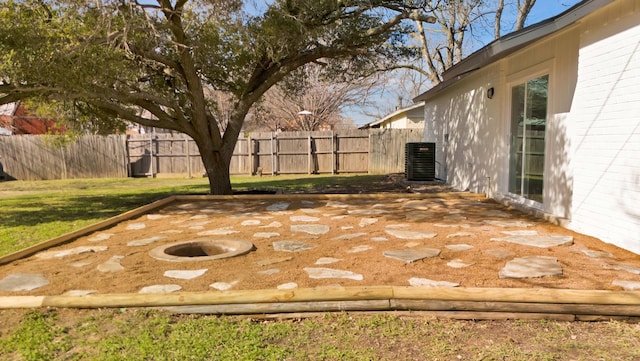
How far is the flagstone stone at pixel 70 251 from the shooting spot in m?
4.60

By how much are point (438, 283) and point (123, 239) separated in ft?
13.0

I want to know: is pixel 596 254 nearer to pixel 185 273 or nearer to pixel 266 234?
pixel 266 234

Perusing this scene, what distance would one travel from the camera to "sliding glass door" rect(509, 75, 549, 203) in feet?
21.0

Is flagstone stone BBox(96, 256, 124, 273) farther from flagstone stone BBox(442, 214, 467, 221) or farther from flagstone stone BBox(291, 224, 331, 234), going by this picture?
flagstone stone BBox(442, 214, 467, 221)

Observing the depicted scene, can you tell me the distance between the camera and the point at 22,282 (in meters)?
3.71

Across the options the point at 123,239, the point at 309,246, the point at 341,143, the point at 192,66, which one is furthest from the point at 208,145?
the point at 341,143

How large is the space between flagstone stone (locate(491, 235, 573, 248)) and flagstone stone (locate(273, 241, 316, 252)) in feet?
7.15

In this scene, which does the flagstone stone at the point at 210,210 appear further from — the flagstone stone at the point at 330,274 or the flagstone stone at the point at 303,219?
the flagstone stone at the point at 330,274

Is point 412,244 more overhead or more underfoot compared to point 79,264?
more overhead

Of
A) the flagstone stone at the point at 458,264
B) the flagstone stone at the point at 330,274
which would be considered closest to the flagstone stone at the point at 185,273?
the flagstone stone at the point at 330,274

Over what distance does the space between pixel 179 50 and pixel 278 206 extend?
3621 millimetres

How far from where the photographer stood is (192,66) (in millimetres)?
8445

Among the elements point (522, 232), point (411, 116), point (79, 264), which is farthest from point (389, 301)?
point (411, 116)

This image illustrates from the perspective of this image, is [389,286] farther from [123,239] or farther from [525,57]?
[525,57]
